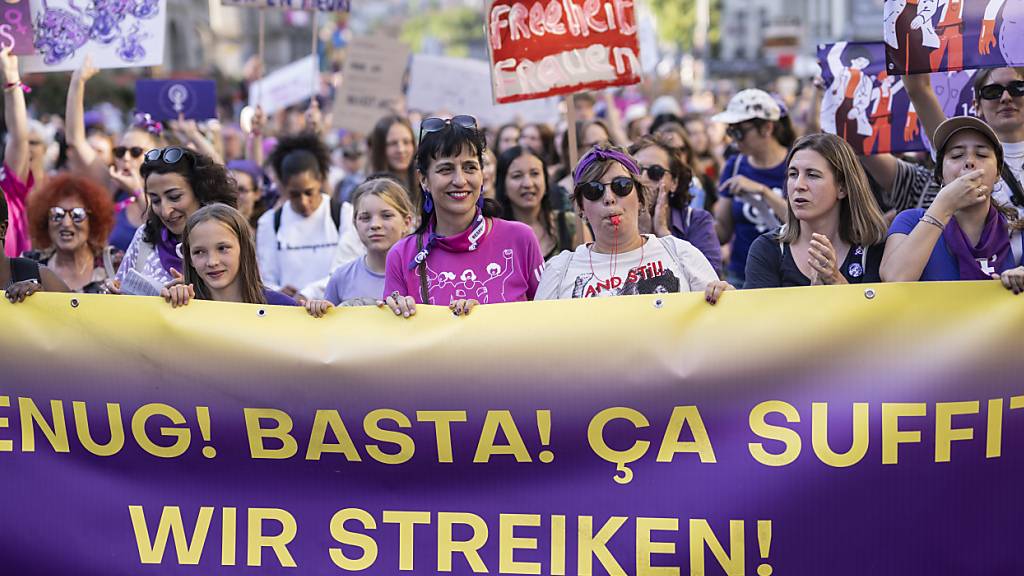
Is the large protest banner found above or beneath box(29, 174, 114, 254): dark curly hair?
beneath

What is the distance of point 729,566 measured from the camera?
13.1 ft

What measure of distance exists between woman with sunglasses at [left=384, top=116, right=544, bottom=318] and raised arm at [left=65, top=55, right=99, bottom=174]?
3016mm

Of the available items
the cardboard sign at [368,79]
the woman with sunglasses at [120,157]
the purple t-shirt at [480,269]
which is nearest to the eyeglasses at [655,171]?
the purple t-shirt at [480,269]

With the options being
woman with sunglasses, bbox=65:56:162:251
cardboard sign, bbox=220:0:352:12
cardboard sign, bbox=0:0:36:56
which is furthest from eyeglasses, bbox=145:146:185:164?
cardboard sign, bbox=220:0:352:12

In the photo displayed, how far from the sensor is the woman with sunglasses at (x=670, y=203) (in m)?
6.09

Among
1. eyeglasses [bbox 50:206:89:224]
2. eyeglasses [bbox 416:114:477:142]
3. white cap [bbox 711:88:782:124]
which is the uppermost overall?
white cap [bbox 711:88:782:124]

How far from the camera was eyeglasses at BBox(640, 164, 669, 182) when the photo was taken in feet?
20.5

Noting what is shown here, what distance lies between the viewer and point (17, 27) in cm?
704

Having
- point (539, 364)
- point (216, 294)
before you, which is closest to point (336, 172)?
point (216, 294)

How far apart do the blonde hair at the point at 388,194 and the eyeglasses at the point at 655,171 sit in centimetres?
105

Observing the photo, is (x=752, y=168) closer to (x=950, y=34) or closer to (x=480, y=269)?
(x=950, y=34)

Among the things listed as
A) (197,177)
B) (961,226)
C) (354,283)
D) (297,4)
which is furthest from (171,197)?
(297,4)

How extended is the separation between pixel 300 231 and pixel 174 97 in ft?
6.54

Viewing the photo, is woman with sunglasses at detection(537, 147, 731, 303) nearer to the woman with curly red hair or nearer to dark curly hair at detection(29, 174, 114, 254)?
the woman with curly red hair
